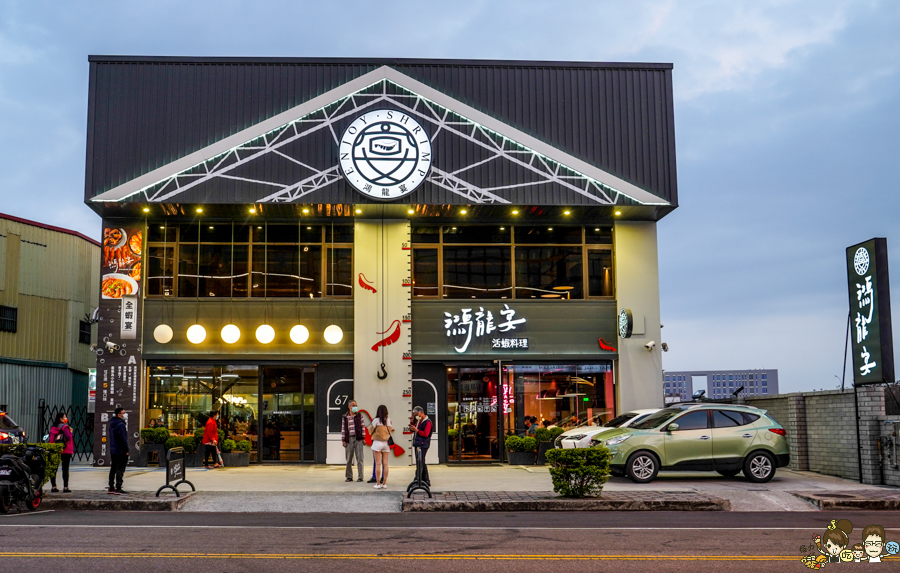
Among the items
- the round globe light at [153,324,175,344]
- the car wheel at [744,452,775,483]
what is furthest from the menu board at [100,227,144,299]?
the car wheel at [744,452,775,483]

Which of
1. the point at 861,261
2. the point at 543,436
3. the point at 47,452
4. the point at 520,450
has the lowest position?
the point at 520,450

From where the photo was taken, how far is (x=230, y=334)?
2434 cm

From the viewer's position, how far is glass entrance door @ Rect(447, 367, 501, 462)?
973 inches

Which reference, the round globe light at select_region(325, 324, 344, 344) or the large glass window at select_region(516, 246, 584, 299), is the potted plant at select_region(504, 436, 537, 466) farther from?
the round globe light at select_region(325, 324, 344, 344)

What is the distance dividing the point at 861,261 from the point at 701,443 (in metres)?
5.38

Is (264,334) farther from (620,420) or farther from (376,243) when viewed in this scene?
(620,420)

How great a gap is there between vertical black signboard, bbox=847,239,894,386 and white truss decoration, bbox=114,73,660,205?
272 inches

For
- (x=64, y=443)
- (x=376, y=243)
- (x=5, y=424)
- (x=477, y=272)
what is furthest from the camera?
(x=477, y=272)

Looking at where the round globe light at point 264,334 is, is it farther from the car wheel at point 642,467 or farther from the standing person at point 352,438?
the car wheel at point 642,467

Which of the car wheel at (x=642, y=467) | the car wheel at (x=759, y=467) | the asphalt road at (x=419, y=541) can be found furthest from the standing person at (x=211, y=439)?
the car wheel at (x=759, y=467)

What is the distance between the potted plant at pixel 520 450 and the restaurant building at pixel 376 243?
21.2 inches

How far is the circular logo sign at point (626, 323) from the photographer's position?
24.1 metres

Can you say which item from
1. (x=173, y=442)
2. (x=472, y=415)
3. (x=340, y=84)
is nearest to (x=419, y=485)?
(x=472, y=415)

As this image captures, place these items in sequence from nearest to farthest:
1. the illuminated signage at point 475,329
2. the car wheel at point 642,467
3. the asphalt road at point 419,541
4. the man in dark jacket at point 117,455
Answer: the asphalt road at point 419,541 → the man in dark jacket at point 117,455 → the car wheel at point 642,467 → the illuminated signage at point 475,329
